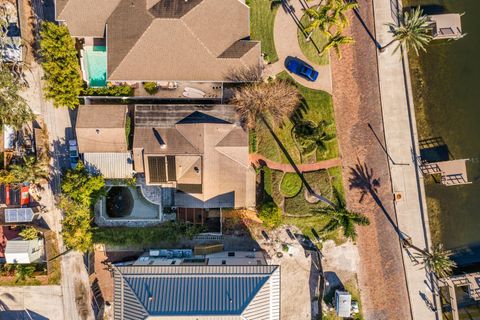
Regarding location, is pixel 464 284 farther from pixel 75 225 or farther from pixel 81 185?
pixel 81 185

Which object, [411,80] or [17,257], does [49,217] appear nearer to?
[17,257]

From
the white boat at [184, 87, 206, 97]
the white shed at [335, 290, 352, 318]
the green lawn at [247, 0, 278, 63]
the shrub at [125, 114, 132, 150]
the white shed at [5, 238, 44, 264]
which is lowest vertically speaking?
the white shed at [335, 290, 352, 318]

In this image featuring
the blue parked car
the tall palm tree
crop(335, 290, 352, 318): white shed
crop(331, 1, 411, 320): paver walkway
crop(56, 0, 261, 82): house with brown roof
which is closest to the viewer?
crop(56, 0, 261, 82): house with brown roof

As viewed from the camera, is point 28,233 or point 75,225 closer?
point 75,225

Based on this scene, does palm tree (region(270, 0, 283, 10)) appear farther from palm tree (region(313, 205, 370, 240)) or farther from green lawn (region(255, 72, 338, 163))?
palm tree (region(313, 205, 370, 240))

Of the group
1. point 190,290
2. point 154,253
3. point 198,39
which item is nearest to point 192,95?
point 198,39

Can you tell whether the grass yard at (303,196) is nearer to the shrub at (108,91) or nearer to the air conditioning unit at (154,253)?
the air conditioning unit at (154,253)

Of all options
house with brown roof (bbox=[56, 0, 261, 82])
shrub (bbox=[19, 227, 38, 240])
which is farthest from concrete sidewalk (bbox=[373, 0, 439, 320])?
shrub (bbox=[19, 227, 38, 240])
